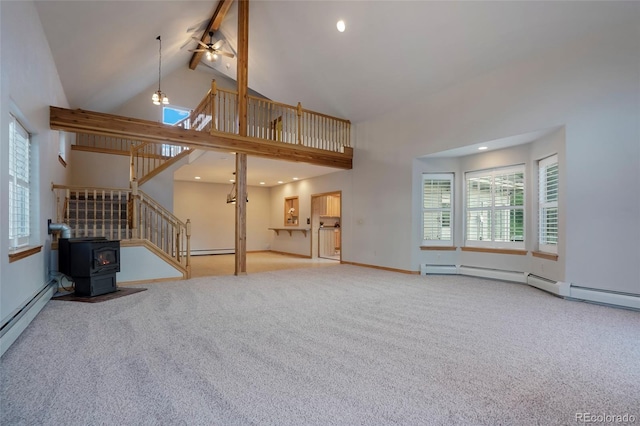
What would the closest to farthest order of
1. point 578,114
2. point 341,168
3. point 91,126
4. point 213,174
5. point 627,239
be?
point 627,239 < point 578,114 < point 91,126 < point 341,168 < point 213,174

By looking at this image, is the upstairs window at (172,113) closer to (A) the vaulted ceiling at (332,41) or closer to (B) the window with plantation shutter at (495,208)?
(A) the vaulted ceiling at (332,41)

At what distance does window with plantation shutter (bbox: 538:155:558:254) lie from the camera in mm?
5215

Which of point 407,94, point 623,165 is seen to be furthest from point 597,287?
point 407,94

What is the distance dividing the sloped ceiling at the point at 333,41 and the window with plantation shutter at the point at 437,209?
185cm

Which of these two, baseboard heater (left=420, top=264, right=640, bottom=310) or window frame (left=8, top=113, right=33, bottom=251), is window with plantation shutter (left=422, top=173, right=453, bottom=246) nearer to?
baseboard heater (left=420, top=264, right=640, bottom=310)

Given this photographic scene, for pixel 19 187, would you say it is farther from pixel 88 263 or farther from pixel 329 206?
pixel 329 206

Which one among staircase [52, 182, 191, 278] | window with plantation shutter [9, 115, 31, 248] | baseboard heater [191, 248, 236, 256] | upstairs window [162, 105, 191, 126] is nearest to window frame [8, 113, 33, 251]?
window with plantation shutter [9, 115, 31, 248]

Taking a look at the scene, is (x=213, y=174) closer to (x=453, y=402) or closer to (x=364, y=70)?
(x=364, y=70)

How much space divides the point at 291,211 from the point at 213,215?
2.81 metres

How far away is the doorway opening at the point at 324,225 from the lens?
995cm

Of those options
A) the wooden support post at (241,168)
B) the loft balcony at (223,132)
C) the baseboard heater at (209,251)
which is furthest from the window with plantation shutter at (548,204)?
the baseboard heater at (209,251)

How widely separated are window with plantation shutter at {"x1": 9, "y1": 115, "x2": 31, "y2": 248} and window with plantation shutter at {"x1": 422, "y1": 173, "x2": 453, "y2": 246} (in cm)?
665

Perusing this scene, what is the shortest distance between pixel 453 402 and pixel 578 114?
4.75 metres

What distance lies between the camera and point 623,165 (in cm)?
420
